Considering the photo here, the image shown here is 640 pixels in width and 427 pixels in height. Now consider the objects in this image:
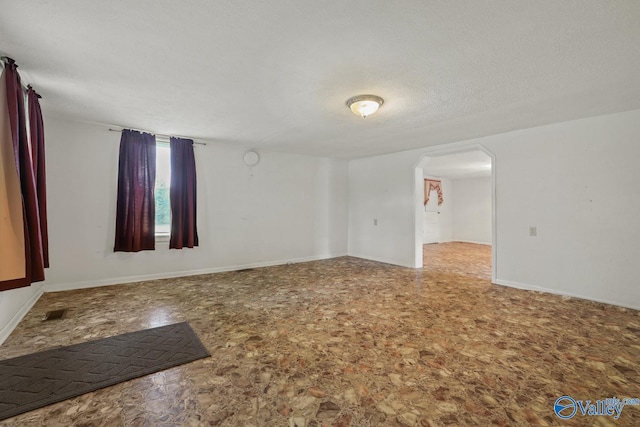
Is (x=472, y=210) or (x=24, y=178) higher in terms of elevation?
(x=24, y=178)

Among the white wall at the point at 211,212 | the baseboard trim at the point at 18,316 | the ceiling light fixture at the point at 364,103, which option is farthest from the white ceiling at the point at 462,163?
the baseboard trim at the point at 18,316

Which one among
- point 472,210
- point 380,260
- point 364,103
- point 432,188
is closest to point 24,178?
point 364,103

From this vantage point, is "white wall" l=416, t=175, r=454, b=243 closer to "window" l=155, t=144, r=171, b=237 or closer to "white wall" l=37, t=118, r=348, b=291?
"white wall" l=37, t=118, r=348, b=291

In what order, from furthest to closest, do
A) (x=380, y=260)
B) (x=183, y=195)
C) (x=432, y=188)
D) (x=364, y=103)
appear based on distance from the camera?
1. (x=432, y=188)
2. (x=380, y=260)
3. (x=183, y=195)
4. (x=364, y=103)

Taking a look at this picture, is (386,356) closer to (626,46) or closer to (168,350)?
(168,350)

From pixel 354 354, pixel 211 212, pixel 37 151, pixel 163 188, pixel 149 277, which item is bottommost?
pixel 354 354

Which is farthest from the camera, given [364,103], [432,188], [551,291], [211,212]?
[432,188]

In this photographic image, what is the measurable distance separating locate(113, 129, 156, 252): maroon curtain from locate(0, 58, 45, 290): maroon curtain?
1.75 m

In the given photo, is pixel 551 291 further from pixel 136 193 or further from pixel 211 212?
pixel 136 193

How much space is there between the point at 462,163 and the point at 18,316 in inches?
317

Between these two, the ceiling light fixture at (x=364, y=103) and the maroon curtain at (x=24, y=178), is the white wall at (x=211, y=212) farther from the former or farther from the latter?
the ceiling light fixture at (x=364, y=103)

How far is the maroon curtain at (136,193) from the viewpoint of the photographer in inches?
163

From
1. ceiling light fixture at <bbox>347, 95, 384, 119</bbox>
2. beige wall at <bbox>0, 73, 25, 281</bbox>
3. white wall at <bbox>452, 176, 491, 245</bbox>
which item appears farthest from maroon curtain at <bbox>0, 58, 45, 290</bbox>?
white wall at <bbox>452, 176, 491, 245</bbox>

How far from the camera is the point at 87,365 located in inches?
82.3
